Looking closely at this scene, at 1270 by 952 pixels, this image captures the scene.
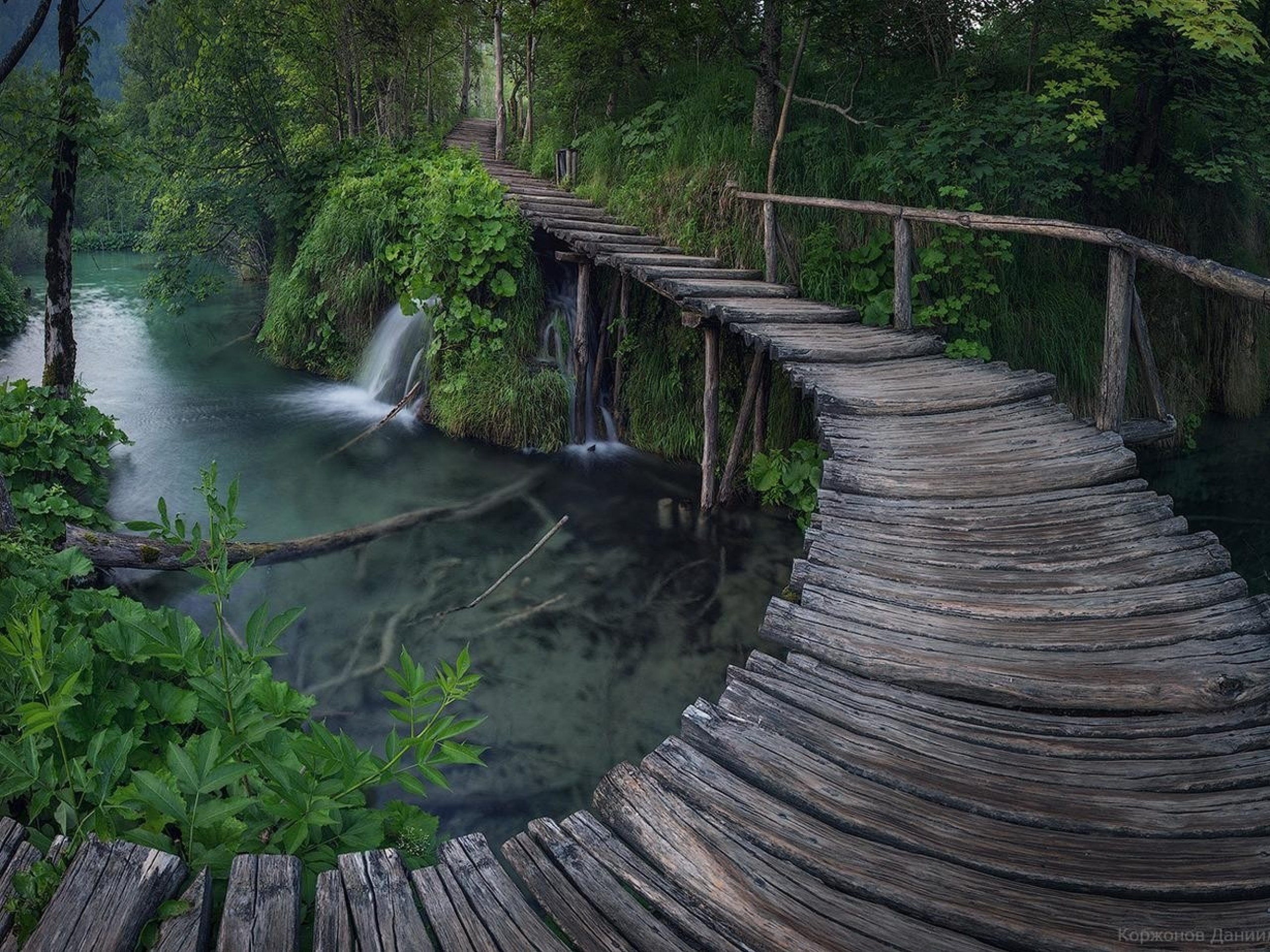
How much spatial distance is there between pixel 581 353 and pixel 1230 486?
25.1 feet

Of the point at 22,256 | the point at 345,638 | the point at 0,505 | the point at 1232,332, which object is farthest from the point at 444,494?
the point at 22,256

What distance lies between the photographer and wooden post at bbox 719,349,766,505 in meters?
8.56

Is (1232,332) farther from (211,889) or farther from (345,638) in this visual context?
(211,889)

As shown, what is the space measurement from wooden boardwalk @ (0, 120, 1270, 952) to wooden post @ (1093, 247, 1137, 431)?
1186mm

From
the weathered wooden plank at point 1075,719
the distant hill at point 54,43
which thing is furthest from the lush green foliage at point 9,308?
the distant hill at point 54,43

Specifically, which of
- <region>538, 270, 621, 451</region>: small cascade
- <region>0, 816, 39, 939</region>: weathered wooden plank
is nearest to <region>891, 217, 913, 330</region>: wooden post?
<region>538, 270, 621, 451</region>: small cascade

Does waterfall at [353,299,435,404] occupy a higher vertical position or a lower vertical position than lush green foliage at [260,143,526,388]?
lower

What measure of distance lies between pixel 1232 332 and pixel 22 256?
31.3 m

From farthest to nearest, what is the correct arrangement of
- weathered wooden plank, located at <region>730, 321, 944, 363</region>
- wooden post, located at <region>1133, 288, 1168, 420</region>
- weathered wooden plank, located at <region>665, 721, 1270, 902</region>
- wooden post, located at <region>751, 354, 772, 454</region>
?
wooden post, located at <region>751, 354, 772, 454</region>
weathered wooden plank, located at <region>730, 321, 944, 363</region>
wooden post, located at <region>1133, 288, 1168, 420</region>
weathered wooden plank, located at <region>665, 721, 1270, 902</region>

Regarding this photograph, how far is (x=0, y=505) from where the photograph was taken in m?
4.78

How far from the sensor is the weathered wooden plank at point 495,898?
2207 millimetres

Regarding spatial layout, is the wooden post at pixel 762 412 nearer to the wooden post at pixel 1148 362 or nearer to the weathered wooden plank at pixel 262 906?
the wooden post at pixel 1148 362

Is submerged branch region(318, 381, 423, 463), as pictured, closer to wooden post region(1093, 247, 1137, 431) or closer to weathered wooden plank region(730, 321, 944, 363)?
weathered wooden plank region(730, 321, 944, 363)

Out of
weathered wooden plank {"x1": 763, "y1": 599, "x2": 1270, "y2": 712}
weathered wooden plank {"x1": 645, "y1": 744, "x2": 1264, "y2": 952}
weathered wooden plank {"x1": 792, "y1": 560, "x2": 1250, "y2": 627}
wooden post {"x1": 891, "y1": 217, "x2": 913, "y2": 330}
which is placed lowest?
weathered wooden plank {"x1": 645, "y1": 744, "x2": 1264, "y2": 952}
